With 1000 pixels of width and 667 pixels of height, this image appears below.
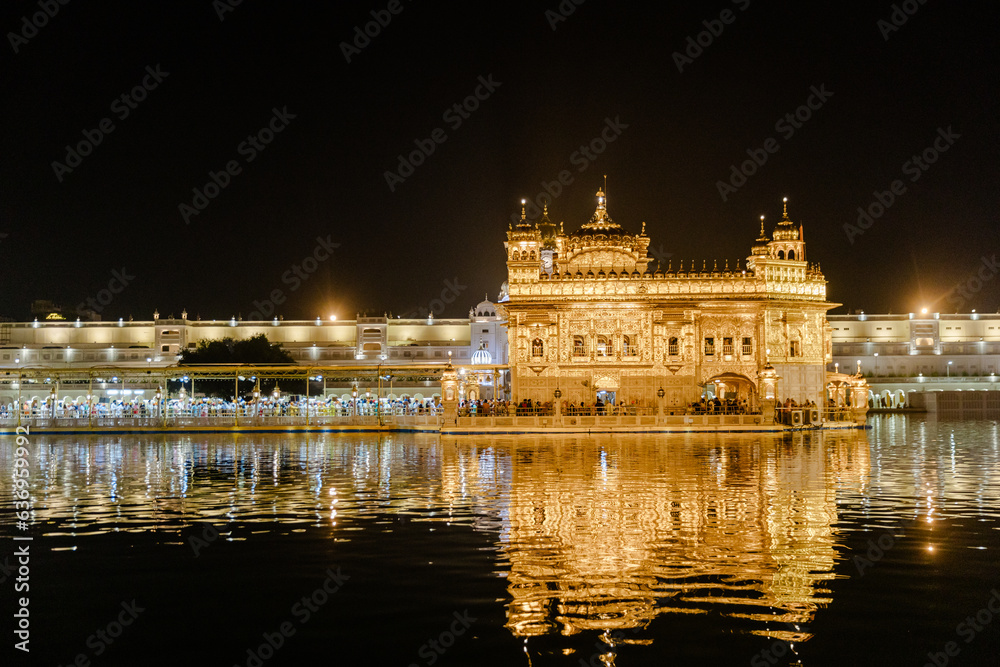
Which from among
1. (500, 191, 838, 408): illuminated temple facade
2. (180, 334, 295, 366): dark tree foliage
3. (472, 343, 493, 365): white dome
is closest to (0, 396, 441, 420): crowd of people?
(180, 334, 295, 366): dark tree foliage

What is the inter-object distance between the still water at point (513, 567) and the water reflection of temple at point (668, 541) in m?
0.06

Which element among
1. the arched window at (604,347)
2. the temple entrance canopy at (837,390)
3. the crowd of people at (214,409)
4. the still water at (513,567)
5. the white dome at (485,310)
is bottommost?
the still water at (513,567)

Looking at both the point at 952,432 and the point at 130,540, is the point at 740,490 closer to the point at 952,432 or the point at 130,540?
the point at 130,540

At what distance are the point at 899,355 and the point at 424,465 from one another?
90498mm

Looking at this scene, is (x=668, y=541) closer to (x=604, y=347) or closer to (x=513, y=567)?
(x=513, y=567)

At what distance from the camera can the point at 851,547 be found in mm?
16219

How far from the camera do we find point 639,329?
5725cm

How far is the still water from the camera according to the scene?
436 inches

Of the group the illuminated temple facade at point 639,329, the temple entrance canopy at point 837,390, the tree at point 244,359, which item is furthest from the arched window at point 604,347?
the tree at point 244,359

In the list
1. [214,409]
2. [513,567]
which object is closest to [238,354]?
[214,409]

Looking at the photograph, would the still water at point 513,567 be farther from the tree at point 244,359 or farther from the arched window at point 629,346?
the tree at point 244,359

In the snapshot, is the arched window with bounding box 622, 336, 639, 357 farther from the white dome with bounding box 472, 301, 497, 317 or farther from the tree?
the white dome with bounding box 472, 301, 497, 317

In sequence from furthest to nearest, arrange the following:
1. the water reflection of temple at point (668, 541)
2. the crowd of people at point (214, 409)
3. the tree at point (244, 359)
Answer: the tree at point (244, 359)
the crowd of people at point (214, 409)
the water reflection of temple at point (668, 541)

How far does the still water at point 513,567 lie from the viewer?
436 inches
